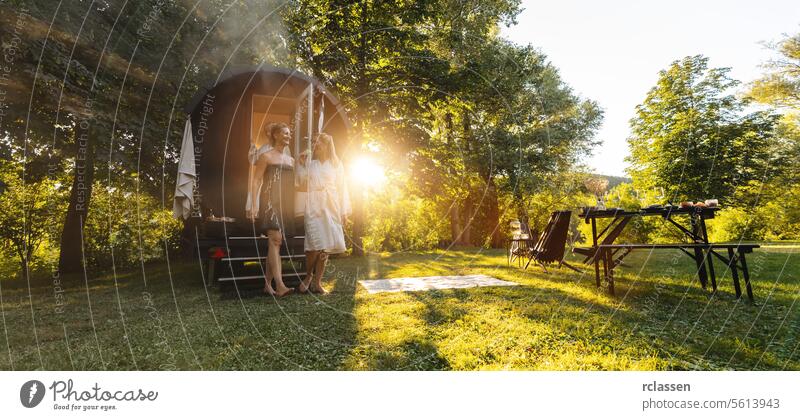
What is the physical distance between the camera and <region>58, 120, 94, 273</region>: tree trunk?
5961mm

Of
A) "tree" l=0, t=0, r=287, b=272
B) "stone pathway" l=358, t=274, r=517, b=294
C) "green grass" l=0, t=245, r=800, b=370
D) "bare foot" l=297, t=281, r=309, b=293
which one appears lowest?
"stone pathway" l=358, t=274, r=517, b=294

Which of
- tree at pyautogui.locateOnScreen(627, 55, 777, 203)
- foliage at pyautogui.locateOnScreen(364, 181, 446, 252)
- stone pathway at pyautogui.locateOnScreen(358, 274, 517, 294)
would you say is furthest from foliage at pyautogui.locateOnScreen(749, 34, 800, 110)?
foliage at pyautogui.locateOnScreen(364, 181, 446, 252)

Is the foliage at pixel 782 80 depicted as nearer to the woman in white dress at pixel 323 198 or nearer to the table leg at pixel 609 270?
the table leg at pixel 609 270

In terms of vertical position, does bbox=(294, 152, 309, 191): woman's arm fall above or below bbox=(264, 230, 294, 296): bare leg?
above

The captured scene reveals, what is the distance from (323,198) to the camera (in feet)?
11.2

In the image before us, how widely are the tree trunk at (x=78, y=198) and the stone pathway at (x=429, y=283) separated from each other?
5.07 m

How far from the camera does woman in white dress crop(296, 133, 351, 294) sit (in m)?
3.41

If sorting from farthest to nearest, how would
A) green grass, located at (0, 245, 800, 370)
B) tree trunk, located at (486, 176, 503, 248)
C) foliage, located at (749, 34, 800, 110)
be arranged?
1. tree trunk, located at (486, 176, 503, 248)
2. foliage, located at (749, 34, 800, 110)
3. green grass, located at (0, 245, 800, 370)

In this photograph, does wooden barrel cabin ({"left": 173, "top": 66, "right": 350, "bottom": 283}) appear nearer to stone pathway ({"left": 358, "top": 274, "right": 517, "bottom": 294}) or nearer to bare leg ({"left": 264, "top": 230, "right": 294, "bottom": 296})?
bare leg ({"left": 264, "top": 230, "right": 294, "bottom": 296})

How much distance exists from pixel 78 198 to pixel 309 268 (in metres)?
6.37

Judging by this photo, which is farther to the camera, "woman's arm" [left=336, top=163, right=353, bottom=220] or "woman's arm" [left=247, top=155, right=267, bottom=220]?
"woman's arm" [left=247, top=155, right=267, bottom=220]

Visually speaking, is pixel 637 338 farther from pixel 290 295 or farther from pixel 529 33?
pixel 290 295

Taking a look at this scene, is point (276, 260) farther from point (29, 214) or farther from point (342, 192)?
point (29, 214)

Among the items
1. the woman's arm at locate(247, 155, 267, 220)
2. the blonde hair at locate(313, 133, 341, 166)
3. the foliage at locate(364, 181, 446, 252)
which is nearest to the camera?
the blonde hair at locate(313, 133, 341, 166)
